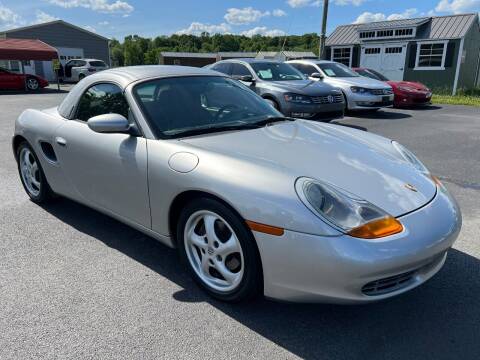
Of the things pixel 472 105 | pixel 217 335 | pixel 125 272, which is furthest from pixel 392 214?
pixel 472 105

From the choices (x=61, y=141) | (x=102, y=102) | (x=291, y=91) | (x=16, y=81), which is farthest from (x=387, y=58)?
(x=61, y=141)

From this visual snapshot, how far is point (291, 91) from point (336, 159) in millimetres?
6094

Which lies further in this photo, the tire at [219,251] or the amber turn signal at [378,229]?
the tire at [219,251]

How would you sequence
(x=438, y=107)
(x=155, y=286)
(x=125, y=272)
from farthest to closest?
(x=438, y=107)
(x=125, y=272)
(x=155, y=286)

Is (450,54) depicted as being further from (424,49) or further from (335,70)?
(335,70)

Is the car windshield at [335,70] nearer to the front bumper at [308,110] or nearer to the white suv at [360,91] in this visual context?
the white suv at [360,91]

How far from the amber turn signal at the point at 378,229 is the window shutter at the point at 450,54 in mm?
23070

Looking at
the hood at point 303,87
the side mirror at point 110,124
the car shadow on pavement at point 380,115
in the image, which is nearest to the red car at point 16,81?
the hood at point 303,87

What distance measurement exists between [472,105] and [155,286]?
51.7 ft

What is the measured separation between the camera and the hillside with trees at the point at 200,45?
2997 inches

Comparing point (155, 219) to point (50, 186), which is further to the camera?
point (50, 186)

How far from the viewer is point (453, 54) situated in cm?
2183

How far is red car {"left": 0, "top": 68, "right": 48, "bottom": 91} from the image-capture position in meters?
20.7

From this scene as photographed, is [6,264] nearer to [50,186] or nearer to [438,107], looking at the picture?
[50,186]
